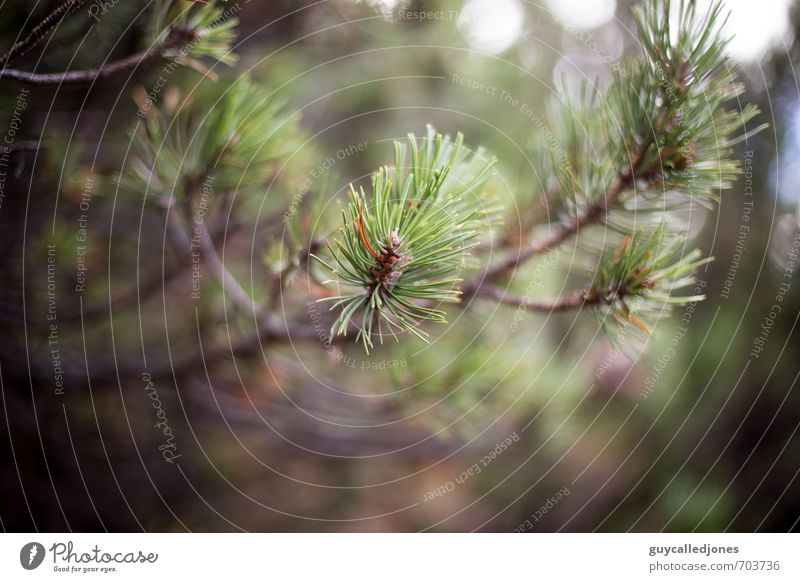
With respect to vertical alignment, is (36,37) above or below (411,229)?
above

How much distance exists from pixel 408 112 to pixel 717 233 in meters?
0.43

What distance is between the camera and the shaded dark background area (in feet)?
1.34

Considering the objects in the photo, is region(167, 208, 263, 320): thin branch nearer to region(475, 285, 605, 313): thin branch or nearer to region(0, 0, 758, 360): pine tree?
region(0, 0, 758, 360): pine tree

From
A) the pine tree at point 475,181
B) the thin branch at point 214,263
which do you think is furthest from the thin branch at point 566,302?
the thin branch at point 214,263

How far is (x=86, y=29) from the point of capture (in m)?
0.39

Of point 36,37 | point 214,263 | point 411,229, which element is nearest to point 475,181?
point 411,229

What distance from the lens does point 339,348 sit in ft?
1.40

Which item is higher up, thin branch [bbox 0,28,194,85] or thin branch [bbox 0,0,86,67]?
thin branch [bbox 0,0,86,67]

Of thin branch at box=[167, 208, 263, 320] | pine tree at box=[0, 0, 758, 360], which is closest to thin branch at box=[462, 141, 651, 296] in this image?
pine tree at box=[0, 0, 758, 360]

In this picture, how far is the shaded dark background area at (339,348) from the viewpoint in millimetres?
409
